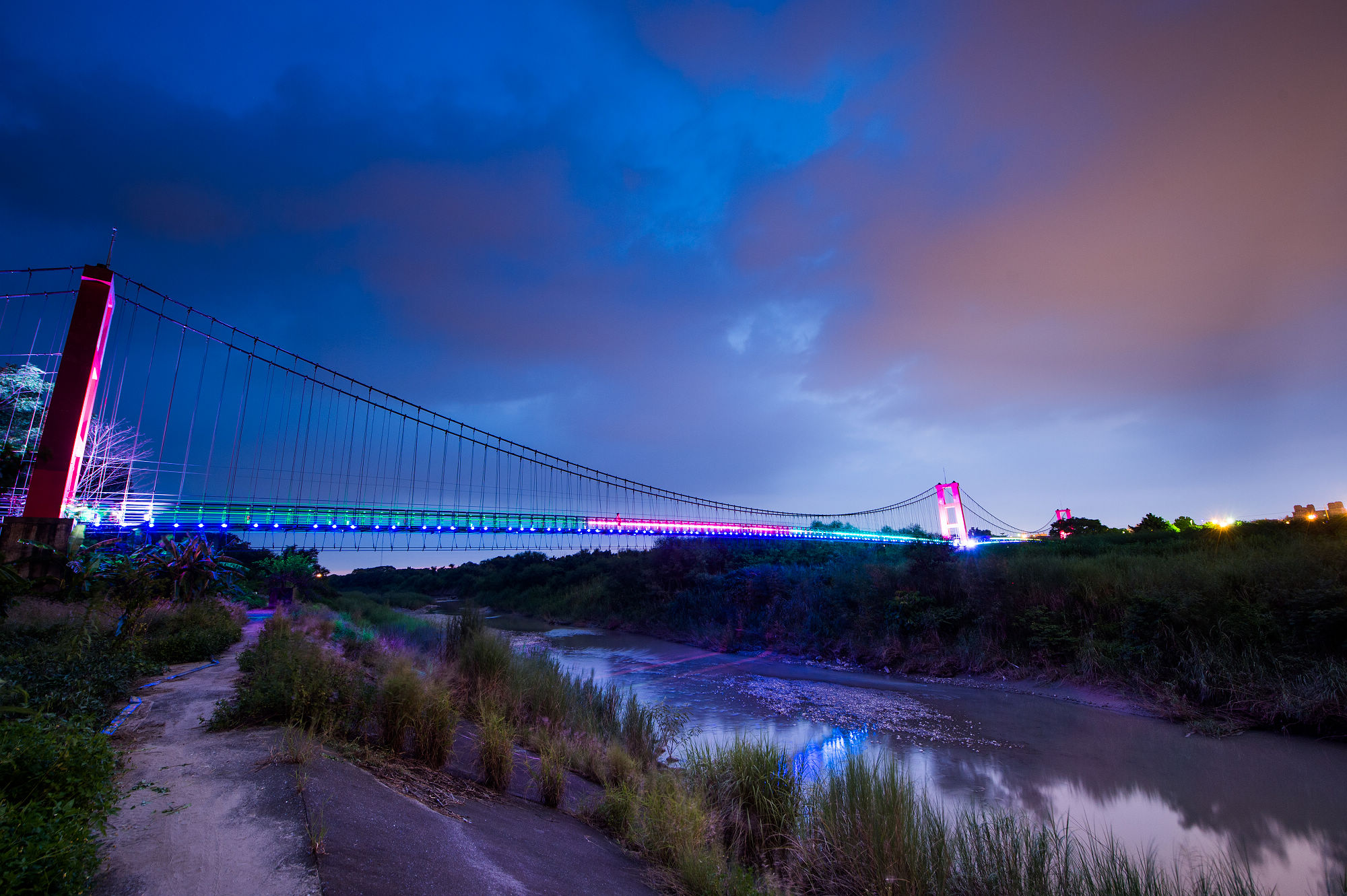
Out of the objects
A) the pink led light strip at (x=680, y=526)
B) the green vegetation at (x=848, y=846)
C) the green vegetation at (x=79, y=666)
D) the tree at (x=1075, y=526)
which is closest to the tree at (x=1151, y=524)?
the tree at (x=1075, y=526)

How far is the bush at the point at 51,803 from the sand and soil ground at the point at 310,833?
0.42 metres

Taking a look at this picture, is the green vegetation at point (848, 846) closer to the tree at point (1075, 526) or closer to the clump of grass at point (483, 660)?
the clump of grass at point (483, 660)

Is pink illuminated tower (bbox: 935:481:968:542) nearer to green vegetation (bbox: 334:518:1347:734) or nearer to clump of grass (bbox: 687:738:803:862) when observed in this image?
green vegetation (bbox: 334:518:1347:734)

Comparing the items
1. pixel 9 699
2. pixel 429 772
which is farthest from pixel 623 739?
pixel 9 699

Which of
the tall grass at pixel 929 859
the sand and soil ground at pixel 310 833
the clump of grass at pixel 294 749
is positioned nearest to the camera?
the sand and soil ground at pixel 310 833

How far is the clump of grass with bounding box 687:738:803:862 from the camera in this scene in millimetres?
5746

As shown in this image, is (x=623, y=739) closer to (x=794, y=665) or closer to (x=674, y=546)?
(x=794, y=665)

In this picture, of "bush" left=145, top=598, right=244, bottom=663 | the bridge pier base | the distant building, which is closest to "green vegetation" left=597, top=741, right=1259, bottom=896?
"bush" left=145, top=598, right=244, bottom=663

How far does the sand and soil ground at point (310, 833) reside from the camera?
322 centimetres

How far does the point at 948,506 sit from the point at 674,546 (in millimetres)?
30989

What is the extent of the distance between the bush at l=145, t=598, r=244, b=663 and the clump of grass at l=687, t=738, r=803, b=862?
8908 millimetres

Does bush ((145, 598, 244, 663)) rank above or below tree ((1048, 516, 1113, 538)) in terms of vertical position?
below

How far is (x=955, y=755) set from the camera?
34.1 ft

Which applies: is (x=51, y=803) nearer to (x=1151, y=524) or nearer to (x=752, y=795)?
(x=752, y=795)
